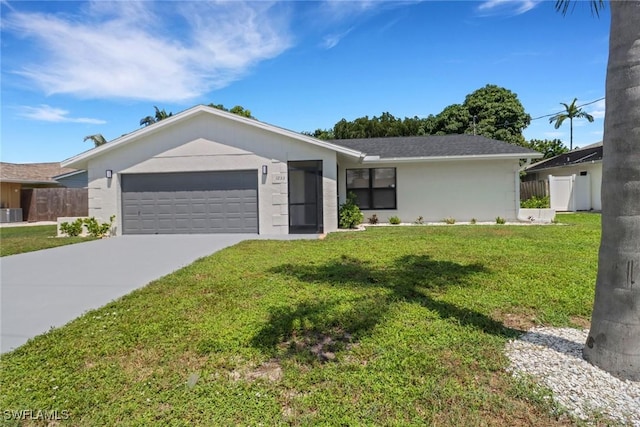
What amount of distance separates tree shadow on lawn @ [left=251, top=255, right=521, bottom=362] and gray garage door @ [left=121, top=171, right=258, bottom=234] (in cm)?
629

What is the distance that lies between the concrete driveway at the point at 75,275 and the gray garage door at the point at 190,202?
4.63 ft

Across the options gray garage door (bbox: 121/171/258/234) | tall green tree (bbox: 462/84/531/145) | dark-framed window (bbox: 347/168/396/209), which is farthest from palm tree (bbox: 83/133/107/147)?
tall green tree (bbox: 462/84/531/145)

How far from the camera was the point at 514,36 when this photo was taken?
10891 mm

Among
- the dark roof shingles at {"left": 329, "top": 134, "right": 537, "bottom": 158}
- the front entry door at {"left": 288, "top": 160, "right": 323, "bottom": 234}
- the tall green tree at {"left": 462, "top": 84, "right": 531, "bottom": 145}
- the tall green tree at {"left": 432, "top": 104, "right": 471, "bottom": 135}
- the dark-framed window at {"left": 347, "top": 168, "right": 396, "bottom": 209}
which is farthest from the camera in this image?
the tall green tree at {"left": 432, "top": 104, "right": 471, "bottom": 135}

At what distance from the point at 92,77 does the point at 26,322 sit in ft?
36.7

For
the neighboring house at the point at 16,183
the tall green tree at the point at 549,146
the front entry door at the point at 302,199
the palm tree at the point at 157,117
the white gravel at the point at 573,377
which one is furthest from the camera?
the tall green tree at the point at 549,146

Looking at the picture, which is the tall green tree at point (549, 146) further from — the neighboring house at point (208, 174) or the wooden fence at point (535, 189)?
the neighboring house at point (208, 174)

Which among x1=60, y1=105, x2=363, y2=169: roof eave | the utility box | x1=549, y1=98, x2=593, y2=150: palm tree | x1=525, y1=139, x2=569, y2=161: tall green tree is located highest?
x1=549, y1=98, x2=593, y2=150: palm tree

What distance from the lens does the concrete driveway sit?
420 cm

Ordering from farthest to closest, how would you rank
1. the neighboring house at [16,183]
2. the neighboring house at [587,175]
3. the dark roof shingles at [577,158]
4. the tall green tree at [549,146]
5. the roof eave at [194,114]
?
the tall green tree at [549,146]
the neighboring house at [16,183]
the dark roof shingles at [577,158]
the neighboring house at [587,175]
the roof eave at [194,114]

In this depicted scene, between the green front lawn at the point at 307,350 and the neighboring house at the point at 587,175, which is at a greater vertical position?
the neighboring house at the point at 587,175

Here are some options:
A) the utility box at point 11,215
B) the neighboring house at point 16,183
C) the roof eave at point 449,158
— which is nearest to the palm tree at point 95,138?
the neighboring house at point 16,183

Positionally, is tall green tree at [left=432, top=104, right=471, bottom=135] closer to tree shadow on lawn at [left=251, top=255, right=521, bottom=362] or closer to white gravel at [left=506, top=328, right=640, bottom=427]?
tree shadow on lawn at [left=251, top=255, right=521, bottom=362]

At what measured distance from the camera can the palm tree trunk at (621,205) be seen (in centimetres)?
242
